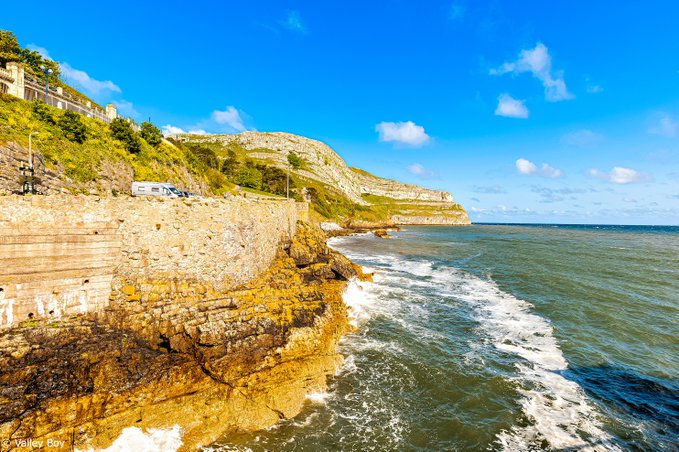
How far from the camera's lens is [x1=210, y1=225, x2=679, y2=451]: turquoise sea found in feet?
36.5

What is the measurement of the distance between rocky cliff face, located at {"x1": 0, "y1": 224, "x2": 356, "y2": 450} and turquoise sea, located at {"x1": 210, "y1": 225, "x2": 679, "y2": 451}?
128 cm

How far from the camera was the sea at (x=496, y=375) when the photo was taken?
36.4 ft

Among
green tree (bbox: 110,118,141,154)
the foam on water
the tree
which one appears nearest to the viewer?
the foam on water

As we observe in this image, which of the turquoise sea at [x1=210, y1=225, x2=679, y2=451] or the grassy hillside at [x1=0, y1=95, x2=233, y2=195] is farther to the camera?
the grassy hillside at [x1=0, y1=95, x2=233, y2=195]

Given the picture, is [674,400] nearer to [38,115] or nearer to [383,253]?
[383,253]

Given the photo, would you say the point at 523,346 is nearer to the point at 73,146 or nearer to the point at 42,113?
the point at 73,146

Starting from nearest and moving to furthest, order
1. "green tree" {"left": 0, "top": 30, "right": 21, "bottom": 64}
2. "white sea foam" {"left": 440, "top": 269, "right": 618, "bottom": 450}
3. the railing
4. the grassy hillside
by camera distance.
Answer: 1. "white sea foam" {"left": 440, "top": 269, "right": 618, "bottom": 450}
2. the grassy hillside
3. the railing
4. "green tree" {"left": 0, "top": 30, "right": 21, "bottom": 64}

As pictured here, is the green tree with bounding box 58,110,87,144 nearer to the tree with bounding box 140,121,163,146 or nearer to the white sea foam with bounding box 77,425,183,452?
the tree with bounding box 140,121,163,146

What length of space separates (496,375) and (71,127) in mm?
34849

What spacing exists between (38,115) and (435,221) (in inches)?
7078

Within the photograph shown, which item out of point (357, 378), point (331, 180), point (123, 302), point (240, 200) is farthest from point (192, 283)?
point (331, 180)

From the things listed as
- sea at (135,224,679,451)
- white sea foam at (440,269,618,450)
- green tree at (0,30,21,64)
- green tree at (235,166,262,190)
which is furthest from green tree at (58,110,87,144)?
green tree at (235,166,262,190)

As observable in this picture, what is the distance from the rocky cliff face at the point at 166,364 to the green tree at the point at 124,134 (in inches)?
857

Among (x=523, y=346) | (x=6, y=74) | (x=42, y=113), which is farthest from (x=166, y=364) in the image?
(x=6, y=74)
